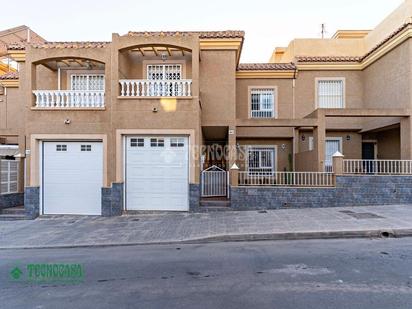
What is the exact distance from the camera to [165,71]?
45.1 feet

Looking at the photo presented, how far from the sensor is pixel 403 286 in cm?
454

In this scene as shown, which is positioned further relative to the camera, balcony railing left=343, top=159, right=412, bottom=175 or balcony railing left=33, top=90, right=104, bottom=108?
balcony railing left=343, top=159, right=412, bottom=175

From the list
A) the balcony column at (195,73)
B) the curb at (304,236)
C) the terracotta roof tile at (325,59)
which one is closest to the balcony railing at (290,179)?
the curb at (304,236)

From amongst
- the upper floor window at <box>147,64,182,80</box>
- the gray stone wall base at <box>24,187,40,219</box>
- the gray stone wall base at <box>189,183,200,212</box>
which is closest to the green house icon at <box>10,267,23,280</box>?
the gray stone wall base at <box>24,187,40,219</box>

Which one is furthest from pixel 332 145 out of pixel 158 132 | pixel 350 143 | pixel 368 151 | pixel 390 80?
pixel 158 132

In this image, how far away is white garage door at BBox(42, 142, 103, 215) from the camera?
11539 millimetres

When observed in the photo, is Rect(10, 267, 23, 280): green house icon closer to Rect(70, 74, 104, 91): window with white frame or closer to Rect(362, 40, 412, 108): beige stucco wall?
Rect(70, 74, 104, 91): window with white frame

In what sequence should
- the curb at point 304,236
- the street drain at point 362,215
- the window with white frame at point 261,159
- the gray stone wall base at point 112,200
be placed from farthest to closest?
the window with white frame at point 261,159
the gray stone wall base at point 112,200
the street drain at point 362,215
the curb at point 304,236

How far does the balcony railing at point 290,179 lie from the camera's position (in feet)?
37.6

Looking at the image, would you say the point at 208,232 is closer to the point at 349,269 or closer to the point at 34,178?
the point at 349,269

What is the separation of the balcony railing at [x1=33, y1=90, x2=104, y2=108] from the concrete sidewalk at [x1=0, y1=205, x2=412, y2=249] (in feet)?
14.6

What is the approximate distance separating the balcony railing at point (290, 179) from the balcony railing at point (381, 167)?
1.04 m

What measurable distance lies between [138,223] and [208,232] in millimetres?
2867

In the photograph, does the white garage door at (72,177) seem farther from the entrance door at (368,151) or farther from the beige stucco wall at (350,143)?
the entrance door at (368,151)
